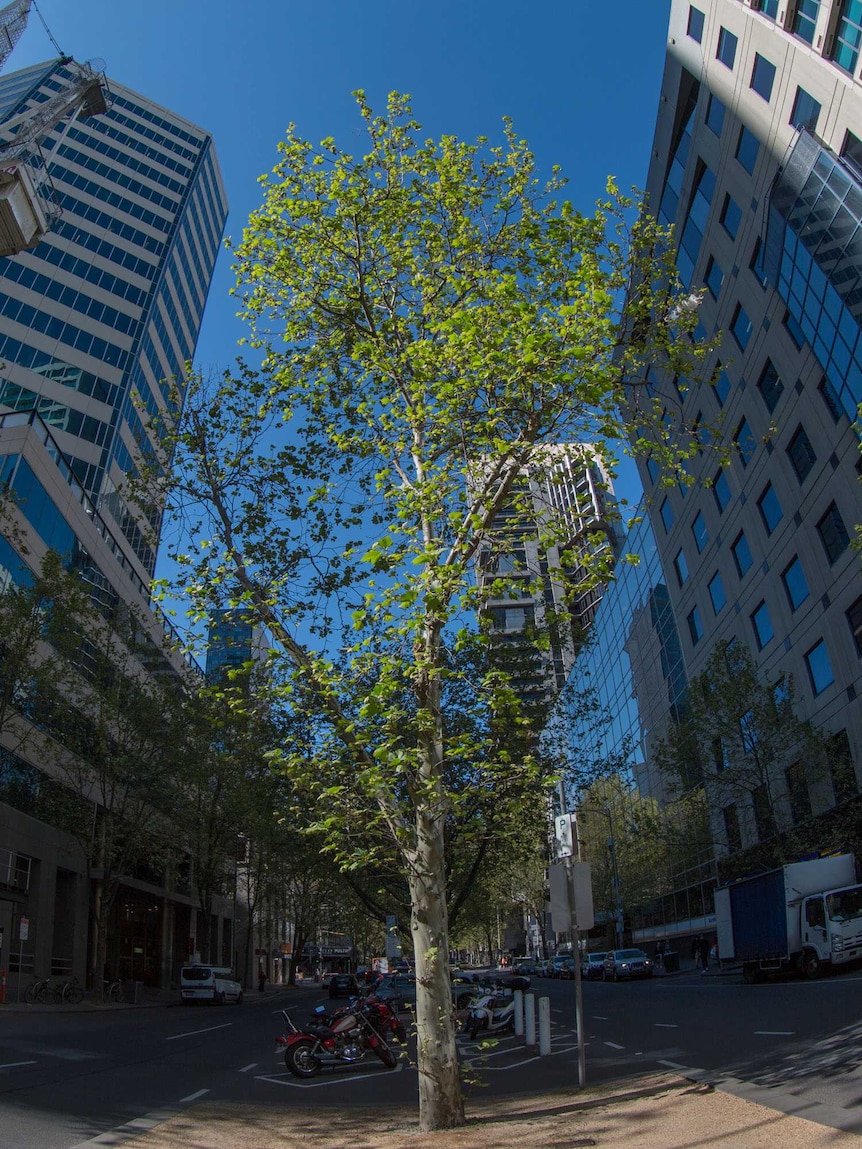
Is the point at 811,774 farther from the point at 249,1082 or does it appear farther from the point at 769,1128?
the point at 769,1128

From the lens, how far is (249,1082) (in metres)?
12.6

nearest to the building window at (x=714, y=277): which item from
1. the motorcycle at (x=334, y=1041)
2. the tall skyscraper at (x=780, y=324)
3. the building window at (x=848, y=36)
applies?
the tall skyscraper at (x=780, y=324)

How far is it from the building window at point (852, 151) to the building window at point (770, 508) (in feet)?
41.4

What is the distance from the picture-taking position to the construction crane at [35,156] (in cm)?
3575

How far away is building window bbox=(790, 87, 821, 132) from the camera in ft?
86.1

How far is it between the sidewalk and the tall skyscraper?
1717 centimetres

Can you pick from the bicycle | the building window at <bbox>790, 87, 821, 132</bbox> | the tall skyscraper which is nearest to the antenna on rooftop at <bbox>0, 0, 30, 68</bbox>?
the tall skyscraper

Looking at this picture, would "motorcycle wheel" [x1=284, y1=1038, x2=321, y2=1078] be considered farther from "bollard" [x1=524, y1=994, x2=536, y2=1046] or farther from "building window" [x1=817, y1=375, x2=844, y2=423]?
"building window" [x1=817, y1=375, x2=844, y2=423]

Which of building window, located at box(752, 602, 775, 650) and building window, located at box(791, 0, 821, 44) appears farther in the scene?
building window, located at box(752, 602, 775, 650)

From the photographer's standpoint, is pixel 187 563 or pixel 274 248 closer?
pixel 187 563

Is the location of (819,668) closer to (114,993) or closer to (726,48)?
(726,48)

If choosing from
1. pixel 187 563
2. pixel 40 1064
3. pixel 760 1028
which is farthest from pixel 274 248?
pixel 760 1028

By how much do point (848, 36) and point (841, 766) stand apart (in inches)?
872

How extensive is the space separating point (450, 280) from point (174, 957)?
5309cm
